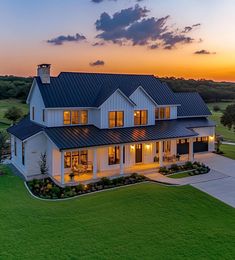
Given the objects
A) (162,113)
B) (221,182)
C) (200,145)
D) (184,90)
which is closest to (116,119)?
(162,113)

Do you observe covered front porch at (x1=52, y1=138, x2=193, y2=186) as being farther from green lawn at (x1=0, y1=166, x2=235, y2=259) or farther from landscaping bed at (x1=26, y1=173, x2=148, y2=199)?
green lawn at (x1=0, y1=166, x2=235, y2=259)

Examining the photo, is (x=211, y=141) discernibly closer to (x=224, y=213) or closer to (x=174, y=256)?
(x=224, y=213)

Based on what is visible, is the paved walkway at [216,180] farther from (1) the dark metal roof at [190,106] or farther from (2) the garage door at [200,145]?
(1) the dark metal roof at [190,106]

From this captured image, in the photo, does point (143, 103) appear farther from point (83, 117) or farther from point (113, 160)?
point (113, 160)

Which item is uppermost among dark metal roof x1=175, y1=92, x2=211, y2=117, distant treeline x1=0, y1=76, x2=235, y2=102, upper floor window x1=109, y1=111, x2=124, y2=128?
distant treeline x1=0, y1=76, x2=235, y2=102

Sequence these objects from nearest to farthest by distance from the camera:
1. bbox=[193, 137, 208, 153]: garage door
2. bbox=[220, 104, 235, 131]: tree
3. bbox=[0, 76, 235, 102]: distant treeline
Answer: bbox=[193, 137, 208, 153]: garage door → bbox=[220, 104, 235, 131]: tree → bbox=[0, 76, 235, 102]: distant treeline

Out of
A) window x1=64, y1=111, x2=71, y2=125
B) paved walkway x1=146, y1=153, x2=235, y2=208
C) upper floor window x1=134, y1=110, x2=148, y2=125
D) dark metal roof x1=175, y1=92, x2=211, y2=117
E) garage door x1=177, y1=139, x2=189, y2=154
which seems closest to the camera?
paved walkway x1=146, y1=153, x2=235, y2=208

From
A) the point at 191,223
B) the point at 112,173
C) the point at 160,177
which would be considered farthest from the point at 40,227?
the point at 160,177

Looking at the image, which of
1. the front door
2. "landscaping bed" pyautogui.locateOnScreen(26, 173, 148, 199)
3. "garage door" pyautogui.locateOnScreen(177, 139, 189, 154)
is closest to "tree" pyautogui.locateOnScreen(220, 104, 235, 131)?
"garage door" pyautogui.locateOnScreen(177, 139, 189, 154)
